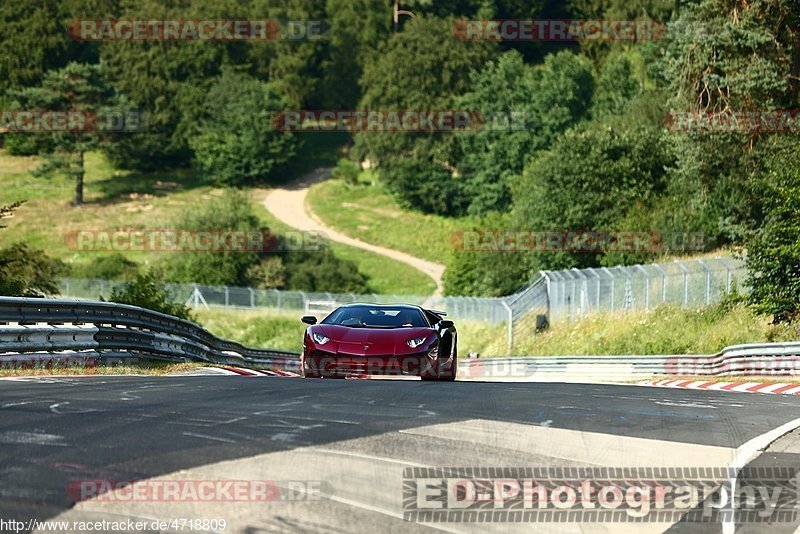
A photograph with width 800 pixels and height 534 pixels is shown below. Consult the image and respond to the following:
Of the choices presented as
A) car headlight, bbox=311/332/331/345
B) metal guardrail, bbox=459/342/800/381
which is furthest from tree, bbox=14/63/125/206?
car headlight, bbox=311/332/331/345

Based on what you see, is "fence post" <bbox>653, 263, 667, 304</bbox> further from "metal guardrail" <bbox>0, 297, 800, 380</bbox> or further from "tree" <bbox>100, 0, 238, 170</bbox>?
"tree" <bbox>100, 0, 238, 170</bbox>

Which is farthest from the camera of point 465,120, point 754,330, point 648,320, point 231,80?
point 231,80

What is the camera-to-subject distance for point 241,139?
11156 cm

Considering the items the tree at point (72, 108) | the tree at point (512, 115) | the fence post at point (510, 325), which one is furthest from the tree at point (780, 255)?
the tree at point (72, 108)

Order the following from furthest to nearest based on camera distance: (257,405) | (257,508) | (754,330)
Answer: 1. (754,330)
2. (257,405)
3. (257,508)

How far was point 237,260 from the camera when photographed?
266 feet

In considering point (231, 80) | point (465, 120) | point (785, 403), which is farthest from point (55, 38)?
point (785, 403)

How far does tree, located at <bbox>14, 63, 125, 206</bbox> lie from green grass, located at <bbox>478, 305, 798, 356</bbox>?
68129mm

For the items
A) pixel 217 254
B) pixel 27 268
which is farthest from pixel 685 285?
pixel 217 254

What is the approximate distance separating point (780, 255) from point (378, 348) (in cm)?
1781

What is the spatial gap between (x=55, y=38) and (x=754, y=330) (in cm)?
10536

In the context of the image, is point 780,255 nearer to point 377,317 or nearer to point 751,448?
point 377,317

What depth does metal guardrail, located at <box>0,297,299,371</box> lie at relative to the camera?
16016 mm

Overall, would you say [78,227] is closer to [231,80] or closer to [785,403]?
[231,80]
